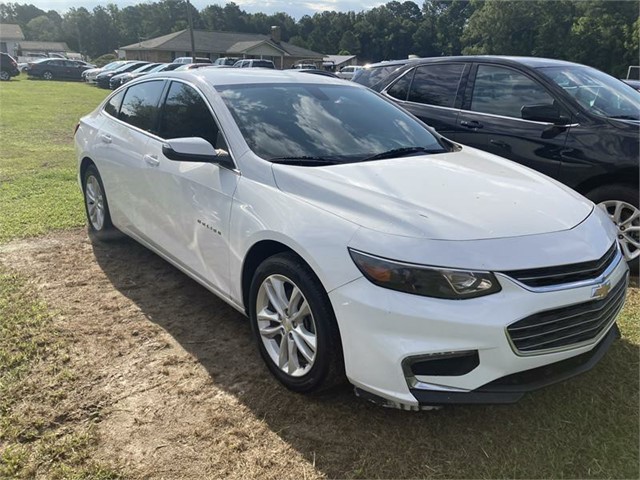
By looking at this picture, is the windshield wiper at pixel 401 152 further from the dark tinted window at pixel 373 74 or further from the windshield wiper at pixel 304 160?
the dark tinted window at pixel 373 74

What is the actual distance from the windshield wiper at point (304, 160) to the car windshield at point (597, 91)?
2.77m

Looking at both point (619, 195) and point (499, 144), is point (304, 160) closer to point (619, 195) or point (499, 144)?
point (499, 144)

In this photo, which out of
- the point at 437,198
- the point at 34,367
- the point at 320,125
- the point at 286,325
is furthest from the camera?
the point at 320,125

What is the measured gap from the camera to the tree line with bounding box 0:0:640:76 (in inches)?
2349

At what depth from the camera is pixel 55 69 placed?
Result: 40156mm

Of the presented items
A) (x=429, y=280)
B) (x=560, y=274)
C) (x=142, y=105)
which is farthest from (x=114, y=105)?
(x=560, y=274)

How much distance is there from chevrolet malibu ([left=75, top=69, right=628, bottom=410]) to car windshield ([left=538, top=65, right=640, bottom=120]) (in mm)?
1720

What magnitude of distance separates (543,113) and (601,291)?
2.62 m

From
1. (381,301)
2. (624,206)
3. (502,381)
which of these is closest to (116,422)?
(381,301)

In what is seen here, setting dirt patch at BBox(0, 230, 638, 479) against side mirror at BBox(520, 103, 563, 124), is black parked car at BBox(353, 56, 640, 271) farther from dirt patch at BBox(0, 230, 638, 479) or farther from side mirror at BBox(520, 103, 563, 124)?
dirt patch at BBox(0, 230, 638, 479)

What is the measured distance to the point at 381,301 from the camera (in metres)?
2.29

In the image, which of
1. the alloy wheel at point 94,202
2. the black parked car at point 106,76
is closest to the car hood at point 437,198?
the alloy wheel at point 94,202

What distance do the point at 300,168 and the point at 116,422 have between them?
63.5 inches

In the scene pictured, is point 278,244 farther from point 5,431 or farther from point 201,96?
point 5,431
